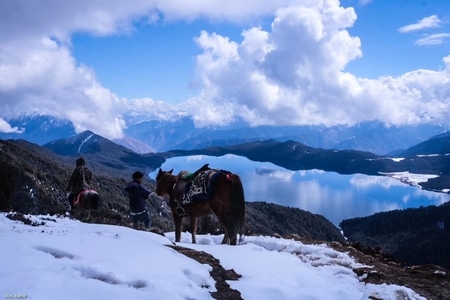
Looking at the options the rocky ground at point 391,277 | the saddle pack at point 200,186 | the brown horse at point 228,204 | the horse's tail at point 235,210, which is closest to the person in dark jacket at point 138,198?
the saddle pack at point 200,186

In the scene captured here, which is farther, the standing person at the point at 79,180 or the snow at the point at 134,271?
the standing person at the point at 79,180

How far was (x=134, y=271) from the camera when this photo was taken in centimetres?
464

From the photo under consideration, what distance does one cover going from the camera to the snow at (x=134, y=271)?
3.92 metres

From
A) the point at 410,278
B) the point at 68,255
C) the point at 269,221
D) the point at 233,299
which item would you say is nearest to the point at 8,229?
the point at 68,255

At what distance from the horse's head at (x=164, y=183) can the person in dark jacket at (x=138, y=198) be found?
1.52 metres

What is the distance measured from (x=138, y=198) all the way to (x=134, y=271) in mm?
8158

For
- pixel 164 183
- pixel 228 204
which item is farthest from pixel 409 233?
pixel 228 204

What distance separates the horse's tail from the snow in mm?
1666

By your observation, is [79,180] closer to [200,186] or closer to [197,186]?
[197,186]

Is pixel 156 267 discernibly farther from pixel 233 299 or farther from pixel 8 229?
pixel 8 229

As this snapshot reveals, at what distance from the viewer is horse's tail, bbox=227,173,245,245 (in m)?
9.28

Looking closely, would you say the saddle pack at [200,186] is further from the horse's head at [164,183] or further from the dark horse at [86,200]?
the dark horse at [86,200]

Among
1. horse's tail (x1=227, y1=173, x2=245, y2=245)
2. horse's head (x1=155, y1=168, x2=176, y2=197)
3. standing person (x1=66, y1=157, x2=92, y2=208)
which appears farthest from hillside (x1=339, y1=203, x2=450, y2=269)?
horse's tail (x1=227, y1=173, x2=245, y2=245)

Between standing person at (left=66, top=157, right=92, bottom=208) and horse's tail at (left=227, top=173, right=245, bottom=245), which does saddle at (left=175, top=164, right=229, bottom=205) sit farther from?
standing person at (left=66, top=157, right=92, bottom=208)
